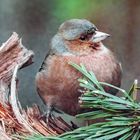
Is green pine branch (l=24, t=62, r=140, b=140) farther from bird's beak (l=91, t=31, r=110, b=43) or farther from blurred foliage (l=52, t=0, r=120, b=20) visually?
blurred foliage (l=52, t=0, r=120, b=20)

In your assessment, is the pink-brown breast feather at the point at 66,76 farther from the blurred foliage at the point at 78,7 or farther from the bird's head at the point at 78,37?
the blurred foliage at the point at 78,7

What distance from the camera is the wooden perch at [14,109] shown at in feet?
2.60

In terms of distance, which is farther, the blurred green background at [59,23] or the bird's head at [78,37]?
the blurred green background at [59,23]

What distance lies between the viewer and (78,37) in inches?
39.9

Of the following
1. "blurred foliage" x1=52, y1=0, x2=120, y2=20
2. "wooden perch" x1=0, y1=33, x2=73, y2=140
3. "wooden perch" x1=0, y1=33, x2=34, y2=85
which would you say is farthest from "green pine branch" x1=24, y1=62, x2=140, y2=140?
"blurred foliage" x1=52, y1=0, x2=120, y2=20

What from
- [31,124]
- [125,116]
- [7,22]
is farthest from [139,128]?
[7,22]

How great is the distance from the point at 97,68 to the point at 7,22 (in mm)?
323

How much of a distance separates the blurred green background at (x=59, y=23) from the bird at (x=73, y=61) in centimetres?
15

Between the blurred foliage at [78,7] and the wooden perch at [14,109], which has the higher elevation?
the blurred foliage at [78,7]

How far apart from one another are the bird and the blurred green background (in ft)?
0.48

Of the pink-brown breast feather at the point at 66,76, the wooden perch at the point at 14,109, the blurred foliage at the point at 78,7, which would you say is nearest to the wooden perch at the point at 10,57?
the wooden perch at the point at 14,109

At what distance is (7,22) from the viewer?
4.04 ft

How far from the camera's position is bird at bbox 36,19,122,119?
979 mm

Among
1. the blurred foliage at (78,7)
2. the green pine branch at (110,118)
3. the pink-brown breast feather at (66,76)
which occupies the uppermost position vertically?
the blurred foliage at (78,7)
